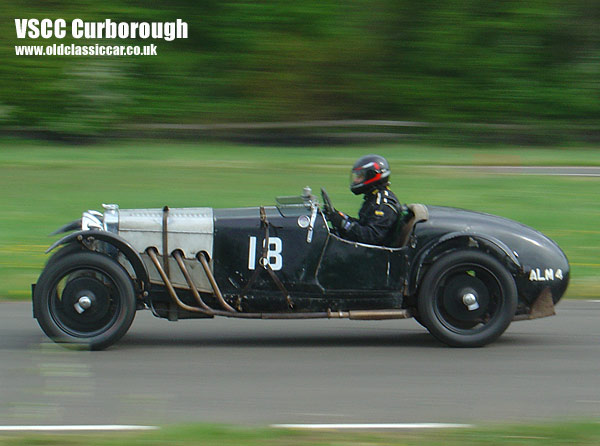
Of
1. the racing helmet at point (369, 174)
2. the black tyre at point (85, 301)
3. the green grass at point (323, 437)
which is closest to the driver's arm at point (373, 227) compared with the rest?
the racing helmet at point (369, 174)

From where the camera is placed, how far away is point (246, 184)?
15.9 meters

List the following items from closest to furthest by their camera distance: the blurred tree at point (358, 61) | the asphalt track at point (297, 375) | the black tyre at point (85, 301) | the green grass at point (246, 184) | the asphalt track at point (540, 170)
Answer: the asphalt track at point (297, 375) < the black tyre at point (85, 301) < the green grass at point (246, 184) < the asphalt track at point (540, 170) < the blurred tree at point (358, 61)

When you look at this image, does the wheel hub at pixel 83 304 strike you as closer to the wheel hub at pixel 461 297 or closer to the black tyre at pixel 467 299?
the black tyre at pixel 467 299

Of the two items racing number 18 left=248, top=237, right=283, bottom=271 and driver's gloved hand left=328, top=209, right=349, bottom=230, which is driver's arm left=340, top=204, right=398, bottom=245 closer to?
driver's gloved hand left=328, top=209, right=349, bottom=230

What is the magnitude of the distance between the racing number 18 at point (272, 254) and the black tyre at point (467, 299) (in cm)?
106

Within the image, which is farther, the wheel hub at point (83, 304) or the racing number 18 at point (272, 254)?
the racing number 18 at point (272, 254)

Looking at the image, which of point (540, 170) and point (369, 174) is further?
point (540, 170)

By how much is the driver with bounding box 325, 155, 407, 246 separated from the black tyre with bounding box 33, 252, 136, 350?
160 cm

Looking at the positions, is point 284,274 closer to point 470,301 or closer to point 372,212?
point 372,212

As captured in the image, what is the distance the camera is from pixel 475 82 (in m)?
23.8

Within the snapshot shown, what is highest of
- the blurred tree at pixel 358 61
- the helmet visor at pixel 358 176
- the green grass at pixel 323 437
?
the blurred tree at pixel 358 61

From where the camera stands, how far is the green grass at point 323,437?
485 cm

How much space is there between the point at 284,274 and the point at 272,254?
0.55ft

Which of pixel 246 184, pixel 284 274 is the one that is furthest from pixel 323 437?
pixel 246 184
